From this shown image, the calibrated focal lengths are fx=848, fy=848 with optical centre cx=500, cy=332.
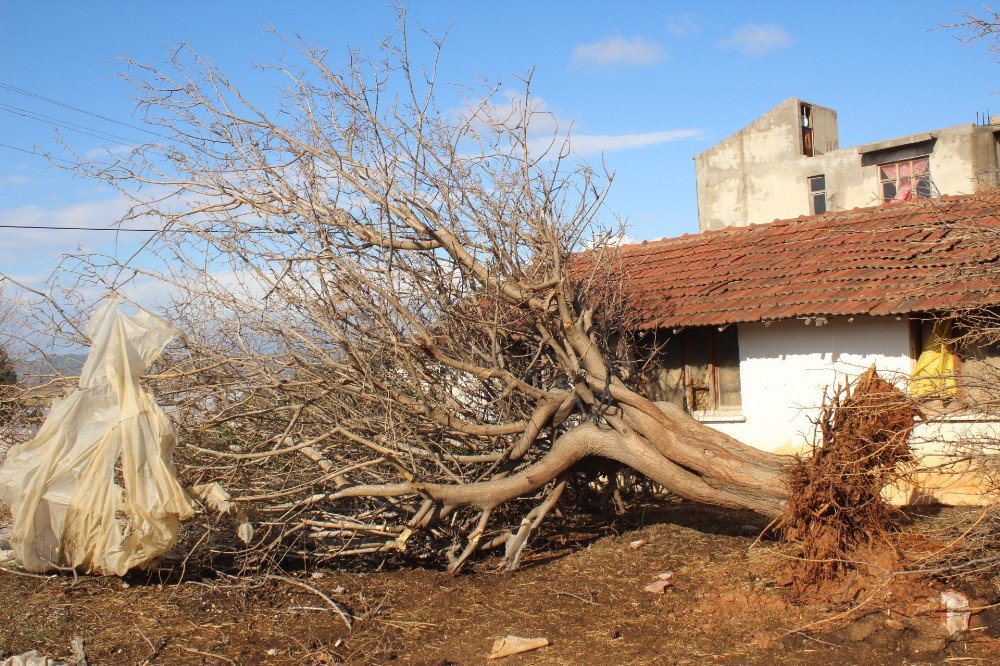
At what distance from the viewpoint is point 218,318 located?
7.55 meters

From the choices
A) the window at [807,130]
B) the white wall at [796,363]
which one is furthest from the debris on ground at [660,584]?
the window at [807,130]

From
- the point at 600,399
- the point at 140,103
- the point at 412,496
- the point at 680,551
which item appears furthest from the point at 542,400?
the point at 140,103

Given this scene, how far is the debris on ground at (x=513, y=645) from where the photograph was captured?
5551mm

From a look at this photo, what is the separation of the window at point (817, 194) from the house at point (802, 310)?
12.1m

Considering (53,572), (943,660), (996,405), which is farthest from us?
(53,572)

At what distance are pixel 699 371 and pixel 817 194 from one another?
1444 cm

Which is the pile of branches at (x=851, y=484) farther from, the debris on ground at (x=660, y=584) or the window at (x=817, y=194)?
the window at (x=817, y=194)

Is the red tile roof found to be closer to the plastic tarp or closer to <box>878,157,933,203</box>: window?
the plastic tarp

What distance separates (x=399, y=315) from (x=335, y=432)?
1112 mm

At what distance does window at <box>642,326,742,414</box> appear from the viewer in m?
10.6

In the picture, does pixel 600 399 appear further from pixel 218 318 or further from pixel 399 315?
pixel 218 318

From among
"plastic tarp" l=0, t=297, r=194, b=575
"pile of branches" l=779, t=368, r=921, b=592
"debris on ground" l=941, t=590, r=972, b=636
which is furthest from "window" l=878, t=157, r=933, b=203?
"plastic tarp" l=0, t=297, r=194, b=575

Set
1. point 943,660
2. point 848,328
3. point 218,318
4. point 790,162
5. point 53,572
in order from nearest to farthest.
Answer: point 943,660
point 53,572
point 218,318
point 848,328
point 790,162

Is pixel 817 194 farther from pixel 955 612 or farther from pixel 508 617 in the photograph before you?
pixel 508 617
